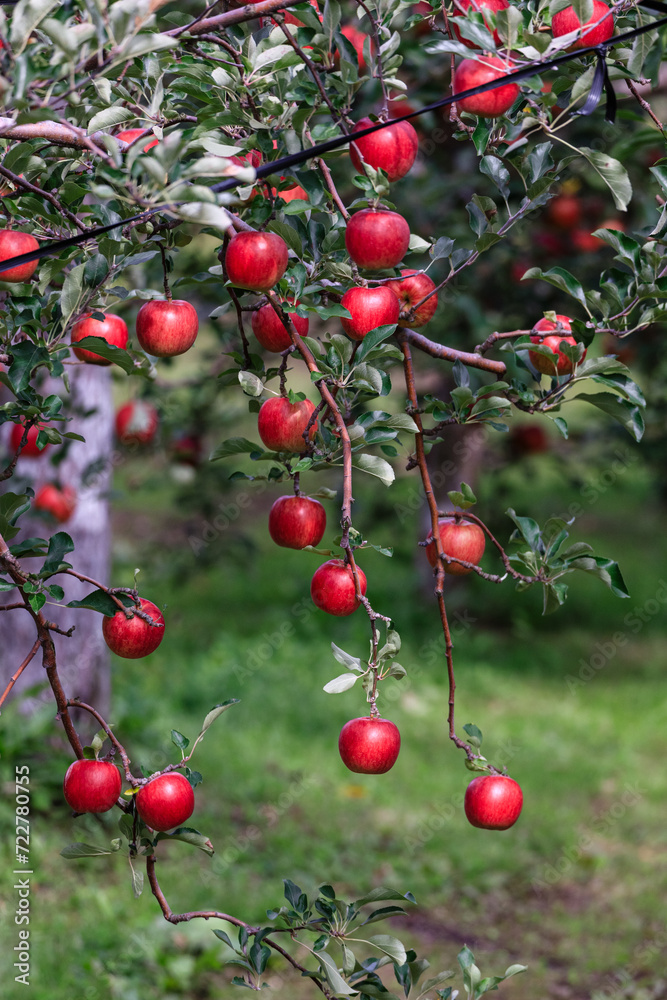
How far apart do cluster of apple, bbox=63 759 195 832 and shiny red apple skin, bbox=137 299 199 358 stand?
525 mm

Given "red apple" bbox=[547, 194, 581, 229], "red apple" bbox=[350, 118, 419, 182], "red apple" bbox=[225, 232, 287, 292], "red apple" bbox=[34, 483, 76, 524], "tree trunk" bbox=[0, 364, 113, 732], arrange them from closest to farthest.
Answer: "red apple" bbox=[225, 232, 287, 292]
"red apple" bbox=[350, 118, 419, 182]
"red apple" bbox=[34, 483, 76, 524]
"tree trunk" bbox=[0, 364, 113, 732]
"red apple" bbox=[547, 194, 581, 229]

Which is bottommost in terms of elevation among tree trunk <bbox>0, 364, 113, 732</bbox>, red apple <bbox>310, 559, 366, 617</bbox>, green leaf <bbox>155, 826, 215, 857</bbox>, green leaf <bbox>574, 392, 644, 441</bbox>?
tree trunk <bbox>0, 364, 113, 732</bbox>

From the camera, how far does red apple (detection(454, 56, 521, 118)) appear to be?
3.54 ft

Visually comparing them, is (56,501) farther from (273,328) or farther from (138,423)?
(273,328)

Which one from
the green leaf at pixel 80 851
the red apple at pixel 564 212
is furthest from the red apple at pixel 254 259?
the red apple at pixel 564 212

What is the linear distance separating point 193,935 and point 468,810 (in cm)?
144

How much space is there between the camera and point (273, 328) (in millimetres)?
1279

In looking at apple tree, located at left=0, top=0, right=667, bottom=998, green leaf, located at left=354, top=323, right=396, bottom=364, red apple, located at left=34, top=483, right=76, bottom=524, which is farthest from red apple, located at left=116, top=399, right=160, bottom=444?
green leaf, located at left=354, top=323, right=396, bottom=364

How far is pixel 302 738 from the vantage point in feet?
12.7

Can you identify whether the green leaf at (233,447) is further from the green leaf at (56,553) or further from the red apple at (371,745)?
the red apple at (371,745)

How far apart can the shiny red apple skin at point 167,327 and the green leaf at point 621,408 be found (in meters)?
0.50

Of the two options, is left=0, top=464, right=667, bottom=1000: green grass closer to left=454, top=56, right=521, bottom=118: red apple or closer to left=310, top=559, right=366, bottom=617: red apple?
left=310, top=559, right=366, bottom=617: red apple

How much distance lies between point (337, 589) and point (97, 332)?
1.73 ft

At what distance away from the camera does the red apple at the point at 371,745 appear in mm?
1164
